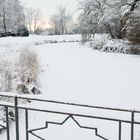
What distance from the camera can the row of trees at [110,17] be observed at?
72.4 feet

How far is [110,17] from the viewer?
25016 mm

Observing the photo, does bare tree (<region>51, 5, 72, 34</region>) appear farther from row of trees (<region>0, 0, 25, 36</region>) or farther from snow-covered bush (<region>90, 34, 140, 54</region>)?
snow-covered bush (<region>90, 34, 140, 54</region>)

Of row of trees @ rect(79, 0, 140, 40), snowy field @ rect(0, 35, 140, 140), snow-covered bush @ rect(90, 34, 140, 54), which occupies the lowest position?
snowy field @ rect(0, 35, 140, 140)

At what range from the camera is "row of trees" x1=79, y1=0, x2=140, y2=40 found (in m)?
22.1

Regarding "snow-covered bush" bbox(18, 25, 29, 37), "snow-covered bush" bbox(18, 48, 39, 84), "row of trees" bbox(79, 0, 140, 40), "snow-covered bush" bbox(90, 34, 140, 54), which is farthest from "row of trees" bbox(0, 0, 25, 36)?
"snow-covered bush" bbox(18, 48, 39, 84)

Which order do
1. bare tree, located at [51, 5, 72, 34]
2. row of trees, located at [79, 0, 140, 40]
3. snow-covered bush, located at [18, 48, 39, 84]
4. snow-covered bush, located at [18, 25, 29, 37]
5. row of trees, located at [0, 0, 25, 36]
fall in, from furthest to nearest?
bare tree, located at [51, 5, 72, 34] < row of trees, located at [0, 0, 25, 36] < snow-covered bush, located at [18, 25, 29, 37] < row of trees, located at [79, 0, 140, 40] < snow-covered bush, located at [18, 48, 39, 84]

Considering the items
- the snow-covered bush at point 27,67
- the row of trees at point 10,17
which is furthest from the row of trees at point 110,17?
the row of trees at point 10,17

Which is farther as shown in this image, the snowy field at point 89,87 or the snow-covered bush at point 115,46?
the snow-covered bush at point 115,46

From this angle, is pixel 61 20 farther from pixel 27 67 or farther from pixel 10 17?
pixel 27 67

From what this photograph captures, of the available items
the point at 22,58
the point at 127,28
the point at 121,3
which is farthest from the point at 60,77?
the point at 121,3

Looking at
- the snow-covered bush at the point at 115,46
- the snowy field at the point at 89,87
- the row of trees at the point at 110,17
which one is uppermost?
the row of trees at the point at 110,17

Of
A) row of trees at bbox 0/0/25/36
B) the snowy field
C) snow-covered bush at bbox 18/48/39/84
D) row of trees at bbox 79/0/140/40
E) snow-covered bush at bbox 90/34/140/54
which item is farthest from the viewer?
row of trees at bbox 0/0/25/36

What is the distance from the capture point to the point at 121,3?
82.5ft

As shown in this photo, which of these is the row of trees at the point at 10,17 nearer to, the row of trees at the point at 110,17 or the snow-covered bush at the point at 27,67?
the row of trees at the point at 110,17
